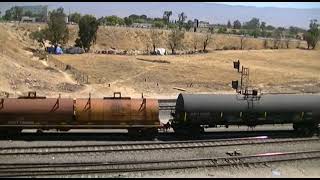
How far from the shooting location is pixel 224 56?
306 ft

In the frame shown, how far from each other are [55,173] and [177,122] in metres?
9.65

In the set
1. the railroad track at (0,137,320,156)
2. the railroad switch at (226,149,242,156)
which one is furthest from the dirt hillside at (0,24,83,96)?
the railroad switch at (226,149,242,156)

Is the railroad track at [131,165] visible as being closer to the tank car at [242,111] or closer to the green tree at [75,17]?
the tank car at [242,111]

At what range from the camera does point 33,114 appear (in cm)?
2730

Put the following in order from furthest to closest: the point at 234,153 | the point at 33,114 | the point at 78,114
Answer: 1. the point at 78,114
2. the point at 33,114
3. the point at 234,153

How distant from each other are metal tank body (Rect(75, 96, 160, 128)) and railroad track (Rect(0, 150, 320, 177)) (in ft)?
16.0

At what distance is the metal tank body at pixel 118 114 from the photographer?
27.8m

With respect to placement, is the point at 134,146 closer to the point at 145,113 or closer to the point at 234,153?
the point at 145,113

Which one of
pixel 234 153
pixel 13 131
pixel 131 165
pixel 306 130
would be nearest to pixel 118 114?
pixel 131 165

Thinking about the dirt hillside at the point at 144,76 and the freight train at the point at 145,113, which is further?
the dirt hillside at the point at 144,76

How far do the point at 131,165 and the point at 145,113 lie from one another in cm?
536

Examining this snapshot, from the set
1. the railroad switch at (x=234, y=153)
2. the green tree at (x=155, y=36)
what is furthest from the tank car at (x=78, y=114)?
the green tree at (x=155, y=36)

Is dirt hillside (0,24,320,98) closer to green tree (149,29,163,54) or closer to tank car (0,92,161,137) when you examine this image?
tank car (0,92,161,137)

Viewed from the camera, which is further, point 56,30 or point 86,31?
point 86,31
